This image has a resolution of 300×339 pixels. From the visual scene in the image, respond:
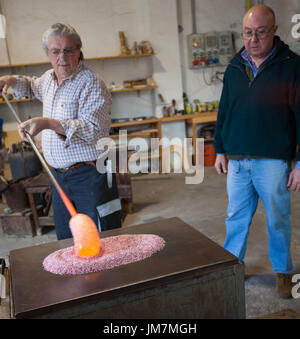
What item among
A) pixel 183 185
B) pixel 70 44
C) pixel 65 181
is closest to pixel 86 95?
pixel 70 44

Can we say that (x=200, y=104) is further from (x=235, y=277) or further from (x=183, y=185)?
(x=235, y=277)

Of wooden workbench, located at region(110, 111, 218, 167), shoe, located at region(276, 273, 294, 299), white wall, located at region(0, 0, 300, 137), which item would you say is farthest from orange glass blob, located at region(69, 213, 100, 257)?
white wall, located at region(0, 0, 300, 137)

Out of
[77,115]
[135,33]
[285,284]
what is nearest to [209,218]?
[285,284]

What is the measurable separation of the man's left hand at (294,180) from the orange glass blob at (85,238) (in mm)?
1117

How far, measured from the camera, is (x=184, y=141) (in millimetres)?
5594

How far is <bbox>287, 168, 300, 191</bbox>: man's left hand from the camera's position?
5.98ft

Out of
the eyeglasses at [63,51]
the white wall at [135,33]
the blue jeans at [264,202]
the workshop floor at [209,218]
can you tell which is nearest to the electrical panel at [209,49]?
the white wall at [135,33]

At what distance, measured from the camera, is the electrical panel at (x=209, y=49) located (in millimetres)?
5391

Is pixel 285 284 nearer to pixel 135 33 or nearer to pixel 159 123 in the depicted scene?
pixel 159 123

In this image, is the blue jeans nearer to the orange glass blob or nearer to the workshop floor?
the workshop floor

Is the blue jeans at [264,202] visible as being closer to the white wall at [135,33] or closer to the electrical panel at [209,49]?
the white wall at [135,33]

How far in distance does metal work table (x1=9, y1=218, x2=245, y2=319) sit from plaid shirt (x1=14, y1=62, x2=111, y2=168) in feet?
1.89

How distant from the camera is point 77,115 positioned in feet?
5.54
